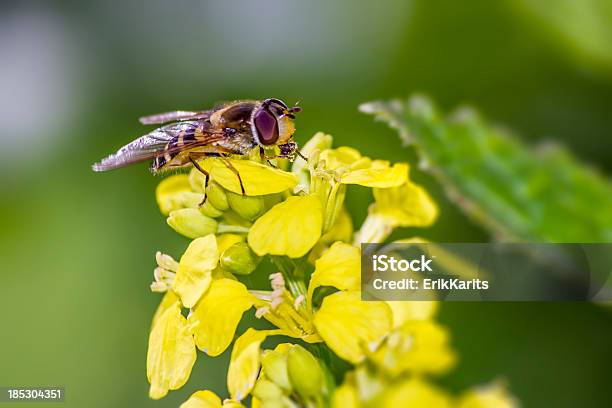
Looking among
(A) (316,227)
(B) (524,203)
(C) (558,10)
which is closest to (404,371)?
(A) (316,227)

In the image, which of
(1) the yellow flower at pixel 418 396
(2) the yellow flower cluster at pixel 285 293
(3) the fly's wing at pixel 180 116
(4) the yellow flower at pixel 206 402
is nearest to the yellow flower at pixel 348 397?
(2) the yellow flower cluster at pixel 285 293

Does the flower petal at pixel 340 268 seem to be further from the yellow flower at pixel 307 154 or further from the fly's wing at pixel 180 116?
the fly's wing at pixel 180 116

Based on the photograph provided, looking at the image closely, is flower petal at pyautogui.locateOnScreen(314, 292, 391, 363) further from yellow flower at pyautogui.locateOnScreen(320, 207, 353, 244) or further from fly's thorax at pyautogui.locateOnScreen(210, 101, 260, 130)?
fly's thorax at pyautogui.locateOnScreen(210, 101, 260, 130)

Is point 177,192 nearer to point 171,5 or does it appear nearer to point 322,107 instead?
point 322,107

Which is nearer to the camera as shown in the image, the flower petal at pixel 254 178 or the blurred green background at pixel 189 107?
the flower petal at pixel 254 178

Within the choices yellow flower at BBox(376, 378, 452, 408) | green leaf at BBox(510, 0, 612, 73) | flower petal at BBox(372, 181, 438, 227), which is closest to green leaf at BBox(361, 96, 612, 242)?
flower petal at BBox(372, 181, 438, 227)

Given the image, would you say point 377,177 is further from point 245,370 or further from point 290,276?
point 245,370
